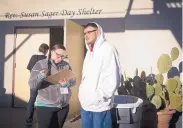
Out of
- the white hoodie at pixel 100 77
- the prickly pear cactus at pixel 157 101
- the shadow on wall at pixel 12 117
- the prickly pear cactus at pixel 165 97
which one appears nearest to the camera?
the white hoodie at pixel 100 77

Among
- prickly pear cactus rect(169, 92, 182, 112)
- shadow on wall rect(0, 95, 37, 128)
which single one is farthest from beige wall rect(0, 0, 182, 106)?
shadow on wall rect(0, 95, 37, 128)

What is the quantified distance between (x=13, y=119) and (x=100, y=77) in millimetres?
3964

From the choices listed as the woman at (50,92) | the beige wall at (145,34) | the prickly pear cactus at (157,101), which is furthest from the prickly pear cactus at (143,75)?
the woman at (50,92)

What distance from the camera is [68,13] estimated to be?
22.8 ft

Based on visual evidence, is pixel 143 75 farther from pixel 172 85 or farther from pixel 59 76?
pixel 59 76

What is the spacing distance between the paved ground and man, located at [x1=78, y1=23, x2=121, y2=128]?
9.72 feet

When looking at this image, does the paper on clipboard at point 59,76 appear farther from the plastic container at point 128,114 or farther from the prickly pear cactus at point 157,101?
the prickly pear cactus at point 157,101

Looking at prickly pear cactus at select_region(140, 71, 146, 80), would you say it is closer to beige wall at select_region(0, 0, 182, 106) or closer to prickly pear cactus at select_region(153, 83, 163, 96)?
beige wall at select_region(0, 0, 182, 106)

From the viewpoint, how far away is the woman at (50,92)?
3.35 meters

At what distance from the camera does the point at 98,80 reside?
2.64 metres

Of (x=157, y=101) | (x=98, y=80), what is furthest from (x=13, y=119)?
(x=98, y=80)

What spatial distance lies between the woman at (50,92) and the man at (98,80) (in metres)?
0.65

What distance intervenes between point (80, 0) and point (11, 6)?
1.83 m

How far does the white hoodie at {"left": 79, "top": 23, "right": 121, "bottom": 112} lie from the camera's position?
2.60 m
